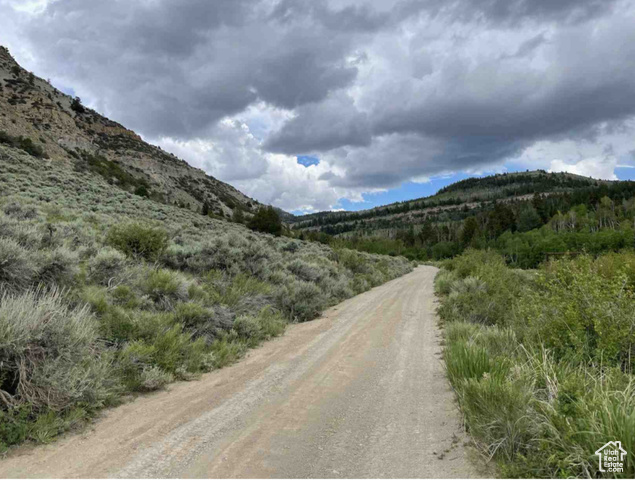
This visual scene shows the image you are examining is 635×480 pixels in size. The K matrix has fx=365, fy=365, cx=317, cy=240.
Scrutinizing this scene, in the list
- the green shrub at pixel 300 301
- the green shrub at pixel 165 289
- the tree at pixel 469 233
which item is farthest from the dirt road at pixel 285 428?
the tree at pixel 469 233

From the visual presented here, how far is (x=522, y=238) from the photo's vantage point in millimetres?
95688

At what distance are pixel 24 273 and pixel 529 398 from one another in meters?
7.55

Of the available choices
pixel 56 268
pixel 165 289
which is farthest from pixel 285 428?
pixel 56 268

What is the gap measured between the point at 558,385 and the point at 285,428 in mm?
2928

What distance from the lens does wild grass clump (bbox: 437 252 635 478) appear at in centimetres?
286

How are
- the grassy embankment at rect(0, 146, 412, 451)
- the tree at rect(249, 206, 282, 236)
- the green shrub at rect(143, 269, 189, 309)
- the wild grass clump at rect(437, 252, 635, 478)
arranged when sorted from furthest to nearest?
the tree at rect(249, 206, 282, 236), the green shrub at rect(143, 269, 189, 309), the grassy embankment at rect(0, 146, 412, 451), the wild grass clump at rect(437, 252, 635, 478)

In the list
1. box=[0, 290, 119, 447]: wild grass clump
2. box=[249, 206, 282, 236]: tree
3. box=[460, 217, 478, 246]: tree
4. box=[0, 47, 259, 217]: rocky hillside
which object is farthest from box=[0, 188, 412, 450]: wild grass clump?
box=[460, 217, 478, 246]: tree

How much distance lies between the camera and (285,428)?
14.1 feet

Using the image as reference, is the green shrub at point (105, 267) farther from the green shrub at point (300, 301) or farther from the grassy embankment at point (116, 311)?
the green shrub at point (300, 301)

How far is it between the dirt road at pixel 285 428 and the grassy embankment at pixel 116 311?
40 centimetres

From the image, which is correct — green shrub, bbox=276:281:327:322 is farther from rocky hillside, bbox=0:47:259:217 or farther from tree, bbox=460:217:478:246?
tree, bbox=460:217:478:246

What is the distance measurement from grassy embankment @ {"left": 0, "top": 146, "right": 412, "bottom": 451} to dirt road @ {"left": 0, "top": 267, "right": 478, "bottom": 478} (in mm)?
398

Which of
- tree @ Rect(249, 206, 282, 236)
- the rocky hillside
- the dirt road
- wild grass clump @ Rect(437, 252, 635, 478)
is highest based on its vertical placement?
the rocky hillside

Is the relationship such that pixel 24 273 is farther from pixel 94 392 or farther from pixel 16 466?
pixel 16 466
